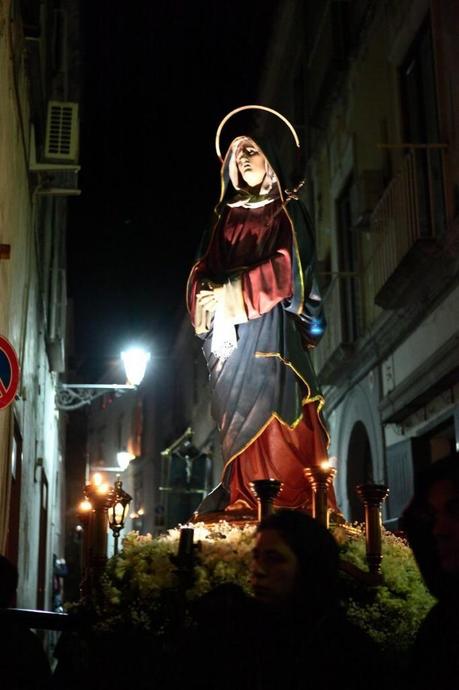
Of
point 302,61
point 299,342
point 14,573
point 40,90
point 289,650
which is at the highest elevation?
point 302,61

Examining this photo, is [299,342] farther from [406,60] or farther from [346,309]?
[346,309]

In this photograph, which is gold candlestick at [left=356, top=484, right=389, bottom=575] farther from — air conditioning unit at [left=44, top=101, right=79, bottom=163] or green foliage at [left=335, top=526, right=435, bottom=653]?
air conditioning unit at [left=44, top=101, right=79, bottom=163]

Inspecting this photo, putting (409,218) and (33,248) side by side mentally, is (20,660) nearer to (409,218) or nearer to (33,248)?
(409,218)

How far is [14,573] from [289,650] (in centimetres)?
120

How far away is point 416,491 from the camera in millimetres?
3309

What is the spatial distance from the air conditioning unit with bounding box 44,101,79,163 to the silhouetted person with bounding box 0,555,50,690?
10212 mm

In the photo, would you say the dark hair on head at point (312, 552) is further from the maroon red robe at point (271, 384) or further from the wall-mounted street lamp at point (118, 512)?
the maroon red robe at point (271, 384)

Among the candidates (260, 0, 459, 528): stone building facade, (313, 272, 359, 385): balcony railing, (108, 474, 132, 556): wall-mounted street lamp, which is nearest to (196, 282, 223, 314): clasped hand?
(108, 474, 132, 556): wall-mounted street lamp

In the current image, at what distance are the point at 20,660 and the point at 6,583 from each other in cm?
37

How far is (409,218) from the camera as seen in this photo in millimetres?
11391

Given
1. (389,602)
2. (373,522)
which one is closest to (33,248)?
(373,522)

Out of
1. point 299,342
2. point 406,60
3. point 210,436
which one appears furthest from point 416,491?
point 210,436

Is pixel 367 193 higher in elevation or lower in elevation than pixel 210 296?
higher

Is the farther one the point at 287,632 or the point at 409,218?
the point at 409,218
